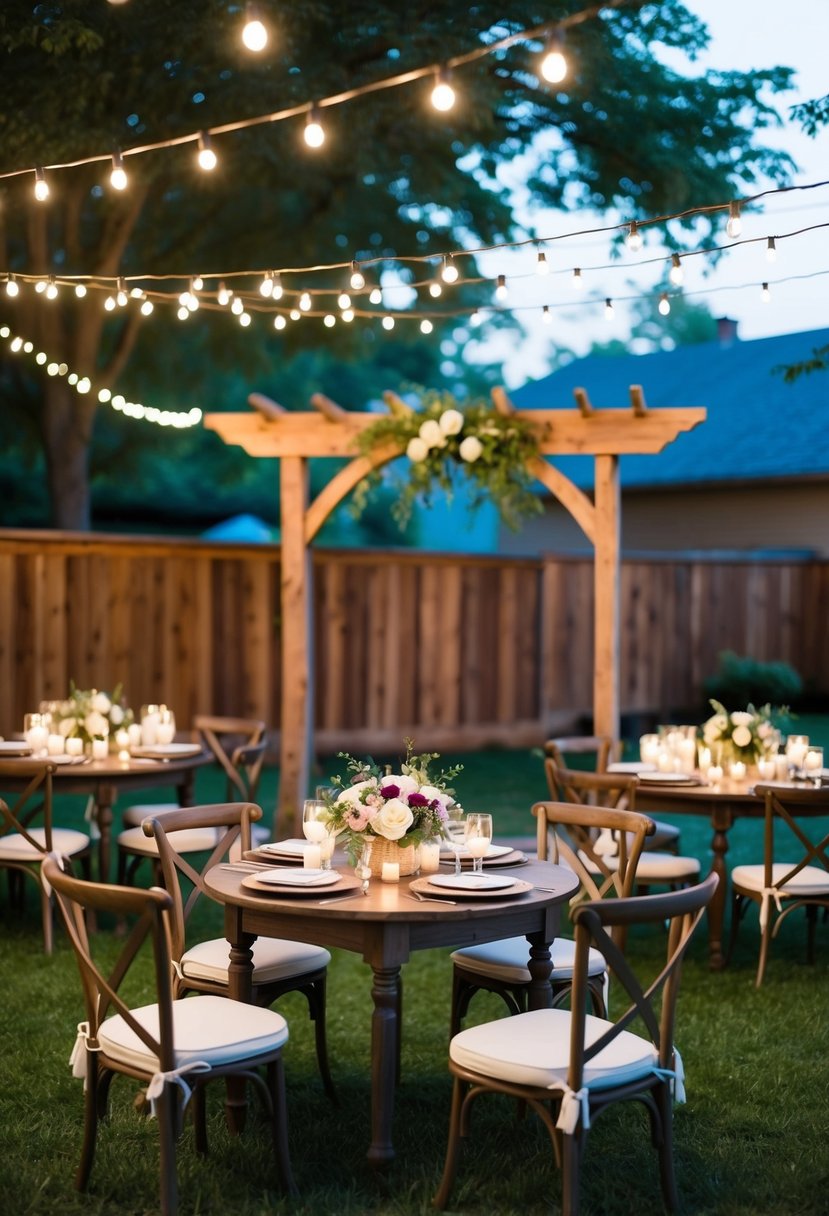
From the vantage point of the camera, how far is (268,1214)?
3936 mm

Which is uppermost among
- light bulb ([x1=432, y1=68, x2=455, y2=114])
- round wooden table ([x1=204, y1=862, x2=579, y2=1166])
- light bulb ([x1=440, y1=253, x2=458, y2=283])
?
light bulb ([x1=440, y1=253, x2=458, y2=283])

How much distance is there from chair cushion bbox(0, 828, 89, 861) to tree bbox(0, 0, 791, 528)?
20.2 ft

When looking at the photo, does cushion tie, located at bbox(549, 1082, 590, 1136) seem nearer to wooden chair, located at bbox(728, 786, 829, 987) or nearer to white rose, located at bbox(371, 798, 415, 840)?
white rose, located at bbox(371, 798, 415, 840)

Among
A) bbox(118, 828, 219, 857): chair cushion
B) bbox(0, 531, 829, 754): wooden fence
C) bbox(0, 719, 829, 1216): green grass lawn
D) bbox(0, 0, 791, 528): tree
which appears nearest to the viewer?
bbox(0, 719, 829, 1216): green grass lawn

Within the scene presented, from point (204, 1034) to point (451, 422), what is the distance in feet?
17.8

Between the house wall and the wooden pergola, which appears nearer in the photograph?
the wooden pergola

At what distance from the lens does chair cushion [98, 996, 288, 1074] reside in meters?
3.85

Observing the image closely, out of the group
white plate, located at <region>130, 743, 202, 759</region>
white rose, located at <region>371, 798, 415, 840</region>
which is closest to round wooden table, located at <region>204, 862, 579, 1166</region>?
white rose, located at <region>371, 798, 415, 840</region>

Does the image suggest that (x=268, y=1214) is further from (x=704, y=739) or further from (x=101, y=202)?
(x=101, y=202)

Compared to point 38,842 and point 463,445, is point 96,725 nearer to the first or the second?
point 38,842

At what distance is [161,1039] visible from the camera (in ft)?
12.3

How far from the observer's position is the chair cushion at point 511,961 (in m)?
4.70

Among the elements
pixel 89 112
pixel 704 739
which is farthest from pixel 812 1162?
pixel 89 112

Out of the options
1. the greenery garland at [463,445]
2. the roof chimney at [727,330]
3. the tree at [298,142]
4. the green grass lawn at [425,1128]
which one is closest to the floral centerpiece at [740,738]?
the green grass lawn at [425,1128]
